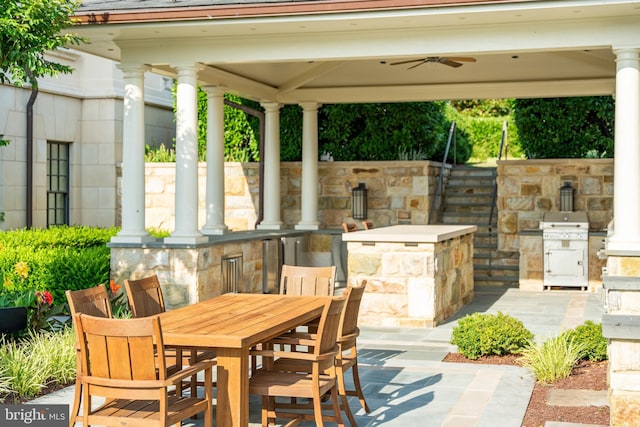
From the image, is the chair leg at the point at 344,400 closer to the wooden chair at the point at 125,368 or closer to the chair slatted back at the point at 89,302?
the wooden chair at the point at 125,368

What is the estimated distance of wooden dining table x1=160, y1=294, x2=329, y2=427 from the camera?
5.98 m

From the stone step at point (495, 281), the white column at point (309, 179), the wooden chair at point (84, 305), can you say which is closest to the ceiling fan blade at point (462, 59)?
the white column at point (309, 179)

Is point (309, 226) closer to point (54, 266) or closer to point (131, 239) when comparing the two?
point (131, 239)

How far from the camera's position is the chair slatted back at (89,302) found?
623 cm

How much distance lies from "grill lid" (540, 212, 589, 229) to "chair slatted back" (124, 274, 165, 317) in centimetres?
976

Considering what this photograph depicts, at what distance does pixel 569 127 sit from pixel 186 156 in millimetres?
9753

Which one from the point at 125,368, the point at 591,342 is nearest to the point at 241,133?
the point at 591,342

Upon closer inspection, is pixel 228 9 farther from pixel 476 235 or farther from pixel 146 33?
pixel 476 235

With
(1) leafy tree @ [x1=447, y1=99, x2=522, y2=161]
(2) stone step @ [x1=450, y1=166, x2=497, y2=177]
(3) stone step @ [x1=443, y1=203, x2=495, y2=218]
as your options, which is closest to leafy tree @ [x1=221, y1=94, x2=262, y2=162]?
(3) stone step @ [x1=443, y1=203, x2=495, y2=218]

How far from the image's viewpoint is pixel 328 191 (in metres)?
19.0

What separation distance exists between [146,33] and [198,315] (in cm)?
655

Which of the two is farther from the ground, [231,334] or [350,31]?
[350,31]

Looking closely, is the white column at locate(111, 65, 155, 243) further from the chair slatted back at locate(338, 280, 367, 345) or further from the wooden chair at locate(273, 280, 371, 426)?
the chair slatted back at locate(338, 280, 367, 345)

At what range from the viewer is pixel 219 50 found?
12648 millimetres
